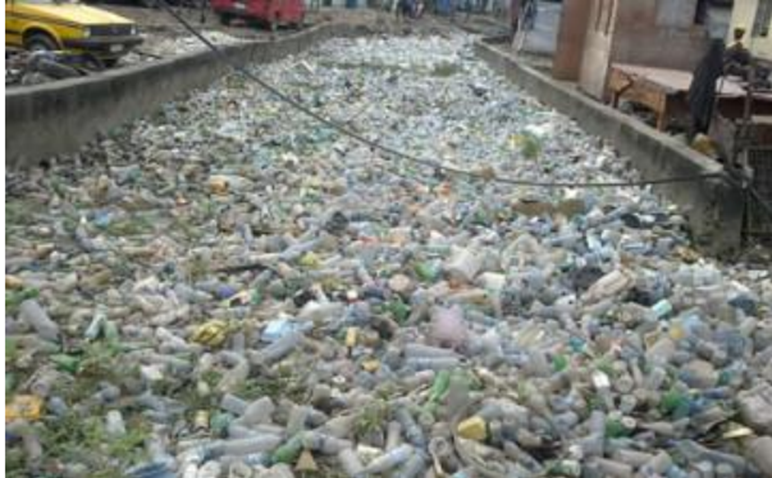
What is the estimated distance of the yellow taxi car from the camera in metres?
11.7

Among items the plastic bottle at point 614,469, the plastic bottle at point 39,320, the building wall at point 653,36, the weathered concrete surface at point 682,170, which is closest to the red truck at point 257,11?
the building wall at point 653,36

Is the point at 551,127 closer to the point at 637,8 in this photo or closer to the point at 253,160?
the point at 637,8

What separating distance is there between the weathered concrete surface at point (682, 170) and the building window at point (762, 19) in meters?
9.42

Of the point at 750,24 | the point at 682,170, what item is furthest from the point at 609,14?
the point at 750,24

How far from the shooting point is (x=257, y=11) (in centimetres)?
2658

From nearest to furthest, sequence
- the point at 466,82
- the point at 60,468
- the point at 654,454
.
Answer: the point at 60,468
the point at 654,454
the point at 466,82

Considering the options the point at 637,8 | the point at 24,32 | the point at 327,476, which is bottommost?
the point at 327,476

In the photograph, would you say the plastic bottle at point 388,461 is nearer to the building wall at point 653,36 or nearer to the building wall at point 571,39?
the building wall at point 653,36

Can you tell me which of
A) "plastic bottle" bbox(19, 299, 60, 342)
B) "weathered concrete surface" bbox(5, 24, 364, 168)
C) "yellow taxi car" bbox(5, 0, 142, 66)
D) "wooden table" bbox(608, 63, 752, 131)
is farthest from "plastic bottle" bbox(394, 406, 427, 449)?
"yellow taxi car" bbox(5, 0, 142, 66)

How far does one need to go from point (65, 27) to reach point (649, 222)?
8.21 metres

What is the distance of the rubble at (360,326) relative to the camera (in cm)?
420

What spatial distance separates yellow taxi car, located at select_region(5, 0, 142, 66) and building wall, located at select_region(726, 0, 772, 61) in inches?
584

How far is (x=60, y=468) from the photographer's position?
3.81 m

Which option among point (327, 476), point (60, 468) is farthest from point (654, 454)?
point (60, 468)
